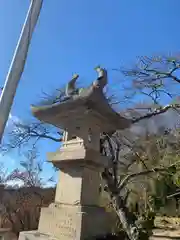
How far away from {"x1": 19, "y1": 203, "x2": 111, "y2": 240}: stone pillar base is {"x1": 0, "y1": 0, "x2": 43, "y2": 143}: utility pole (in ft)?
4.99

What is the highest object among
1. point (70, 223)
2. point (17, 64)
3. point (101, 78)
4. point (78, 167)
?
point (101, 78)

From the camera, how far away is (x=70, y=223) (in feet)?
11.3

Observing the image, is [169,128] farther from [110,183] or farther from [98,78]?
[98,78]

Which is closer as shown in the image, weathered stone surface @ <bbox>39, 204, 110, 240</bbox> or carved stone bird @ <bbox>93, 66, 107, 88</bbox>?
weathered stone surface @ <bbox>39, 204, 110, 240</bbox>

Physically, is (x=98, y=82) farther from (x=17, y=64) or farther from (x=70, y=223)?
(x=70, y=223)

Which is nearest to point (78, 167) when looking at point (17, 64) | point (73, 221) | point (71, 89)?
point (73, 221)

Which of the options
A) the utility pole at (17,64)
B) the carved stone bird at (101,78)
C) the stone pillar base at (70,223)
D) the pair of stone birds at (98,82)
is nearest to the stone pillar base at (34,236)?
the stone pillar base at (70,223)

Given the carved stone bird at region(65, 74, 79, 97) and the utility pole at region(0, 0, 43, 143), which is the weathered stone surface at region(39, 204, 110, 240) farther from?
the carved stone bird at region(65, 74, 79, 97)

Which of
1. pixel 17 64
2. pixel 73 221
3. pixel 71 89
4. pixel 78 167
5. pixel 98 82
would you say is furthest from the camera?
pixel 71 89

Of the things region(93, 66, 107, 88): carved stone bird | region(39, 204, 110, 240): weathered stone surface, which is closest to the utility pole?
region(93, 66, 107, 88): carved stone bird

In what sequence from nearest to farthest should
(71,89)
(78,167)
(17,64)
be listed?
(17,64) → (78,167) → (71,89)

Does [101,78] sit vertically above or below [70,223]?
above

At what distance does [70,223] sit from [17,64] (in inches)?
98.1

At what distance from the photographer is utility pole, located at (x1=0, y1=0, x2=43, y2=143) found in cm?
324
